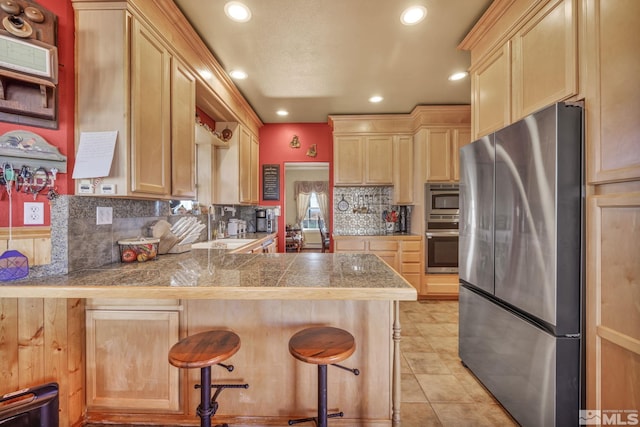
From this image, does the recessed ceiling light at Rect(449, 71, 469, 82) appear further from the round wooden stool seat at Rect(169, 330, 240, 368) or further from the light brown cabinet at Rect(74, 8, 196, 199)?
the round wooden stool seat at Rect(169, 330, 240, 368)

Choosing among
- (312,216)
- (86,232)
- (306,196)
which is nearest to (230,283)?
(86,232)

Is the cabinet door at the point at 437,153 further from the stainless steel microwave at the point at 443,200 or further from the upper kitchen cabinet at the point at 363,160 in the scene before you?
the upper kitchen cabinet at the point at 363,160

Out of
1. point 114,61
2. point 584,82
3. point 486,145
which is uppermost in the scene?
point 114,61

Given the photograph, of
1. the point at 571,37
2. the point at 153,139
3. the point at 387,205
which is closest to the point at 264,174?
the point at 387,205

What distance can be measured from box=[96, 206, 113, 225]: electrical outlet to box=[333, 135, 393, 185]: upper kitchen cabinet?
9.84 ft

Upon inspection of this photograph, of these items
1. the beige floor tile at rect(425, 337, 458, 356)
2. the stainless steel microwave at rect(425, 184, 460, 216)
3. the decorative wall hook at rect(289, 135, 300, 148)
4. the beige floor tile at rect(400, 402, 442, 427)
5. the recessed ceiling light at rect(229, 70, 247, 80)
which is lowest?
the beige floor tile at rect(400, 402, 442, 427)

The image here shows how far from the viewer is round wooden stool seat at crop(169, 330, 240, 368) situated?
1.13m

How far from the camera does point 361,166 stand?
418cm

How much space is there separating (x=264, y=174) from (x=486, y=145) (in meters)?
3.50

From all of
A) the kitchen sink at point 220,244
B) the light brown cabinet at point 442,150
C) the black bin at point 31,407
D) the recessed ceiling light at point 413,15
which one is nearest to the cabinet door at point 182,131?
the kitchen sink at point 220,244

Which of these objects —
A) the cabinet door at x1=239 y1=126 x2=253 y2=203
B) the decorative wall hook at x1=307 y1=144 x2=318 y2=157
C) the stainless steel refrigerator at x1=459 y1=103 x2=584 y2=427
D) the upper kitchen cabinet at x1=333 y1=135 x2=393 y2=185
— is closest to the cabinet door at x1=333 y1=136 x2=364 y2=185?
the upper kitchen cabinet at x1=333 y1=135 x2=393 y2=185

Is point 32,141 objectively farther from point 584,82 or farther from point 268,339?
point 584,82

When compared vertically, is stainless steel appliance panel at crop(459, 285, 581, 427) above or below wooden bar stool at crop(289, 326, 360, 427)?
below

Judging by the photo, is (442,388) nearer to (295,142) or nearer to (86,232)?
(86,232)
